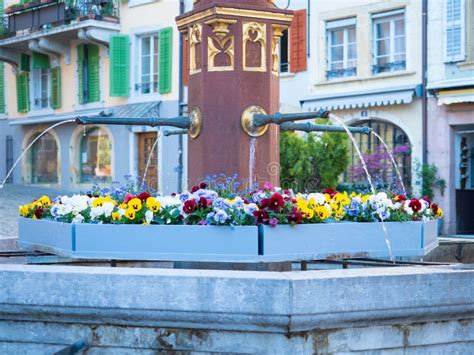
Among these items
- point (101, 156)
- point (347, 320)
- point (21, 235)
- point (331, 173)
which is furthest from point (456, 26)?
point (347, 320)

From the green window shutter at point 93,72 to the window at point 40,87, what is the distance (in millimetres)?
2792

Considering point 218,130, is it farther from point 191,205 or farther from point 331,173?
point 331,173

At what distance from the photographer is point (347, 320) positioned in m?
4.35

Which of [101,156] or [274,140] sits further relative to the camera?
[101,156]

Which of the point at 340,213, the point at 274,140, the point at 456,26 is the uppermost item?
the point at 456,26

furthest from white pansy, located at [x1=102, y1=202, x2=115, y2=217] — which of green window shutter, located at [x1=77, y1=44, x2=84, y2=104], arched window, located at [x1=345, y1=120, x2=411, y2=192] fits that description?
green window shutter, located at [x1=77, y1=44, x2=84, y2=104]

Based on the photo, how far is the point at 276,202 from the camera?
5383mm

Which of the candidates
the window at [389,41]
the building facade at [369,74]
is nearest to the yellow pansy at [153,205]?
the building facade at [369,74]

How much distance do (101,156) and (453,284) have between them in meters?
25.0

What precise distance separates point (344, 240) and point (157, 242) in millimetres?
1110

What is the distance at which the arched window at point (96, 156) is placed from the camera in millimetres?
28797

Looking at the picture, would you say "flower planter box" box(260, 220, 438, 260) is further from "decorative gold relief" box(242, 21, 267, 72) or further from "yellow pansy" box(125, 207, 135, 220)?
"decorative gold relief" box(242, 21, 267, 72)

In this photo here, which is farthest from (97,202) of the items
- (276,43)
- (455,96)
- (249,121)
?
(455,96)

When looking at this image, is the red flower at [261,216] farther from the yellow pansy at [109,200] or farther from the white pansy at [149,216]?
the yellow pansy at [109,200]
